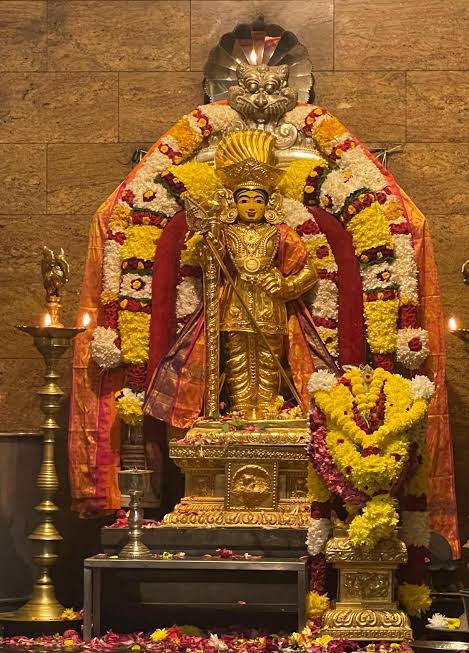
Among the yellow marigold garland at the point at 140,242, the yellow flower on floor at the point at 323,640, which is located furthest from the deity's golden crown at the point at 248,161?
the yellow flower on floor at the point at 323,640

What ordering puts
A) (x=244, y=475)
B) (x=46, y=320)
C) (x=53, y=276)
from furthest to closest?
(x=53, y=276)
(x=46, y=320)
(x=244, y=475)

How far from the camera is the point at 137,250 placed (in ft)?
36.7

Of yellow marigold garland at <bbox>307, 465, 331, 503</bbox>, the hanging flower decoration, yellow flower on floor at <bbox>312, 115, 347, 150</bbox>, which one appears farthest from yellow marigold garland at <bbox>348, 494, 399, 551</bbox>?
yellow flower on floor at <bbox>312, 115, 347, 150</bbox>

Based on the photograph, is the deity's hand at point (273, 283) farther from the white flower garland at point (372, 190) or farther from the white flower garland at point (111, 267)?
the white flower garland at point (111, 267)

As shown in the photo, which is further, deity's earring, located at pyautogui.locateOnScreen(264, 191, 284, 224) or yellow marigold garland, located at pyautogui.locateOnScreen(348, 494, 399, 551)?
deity's earring, located at pyautogui.locateOnScreen(264, 191, 284, 224)

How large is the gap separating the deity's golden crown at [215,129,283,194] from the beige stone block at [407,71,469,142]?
3.94 ft

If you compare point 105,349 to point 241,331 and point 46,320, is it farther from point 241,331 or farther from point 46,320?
point 241,331

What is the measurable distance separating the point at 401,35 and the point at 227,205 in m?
1.86

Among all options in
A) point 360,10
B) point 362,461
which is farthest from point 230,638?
point 360,10

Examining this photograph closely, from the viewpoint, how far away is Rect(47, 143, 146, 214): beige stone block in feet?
39.6

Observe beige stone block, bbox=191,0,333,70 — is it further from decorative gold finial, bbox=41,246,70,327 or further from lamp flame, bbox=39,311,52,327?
lamp flame, bbox=39,311,52,327

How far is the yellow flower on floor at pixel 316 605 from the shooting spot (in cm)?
955

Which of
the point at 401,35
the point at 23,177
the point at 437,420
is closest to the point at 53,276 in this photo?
the point at 23,177

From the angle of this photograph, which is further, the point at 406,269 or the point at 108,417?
the point at 108,417
